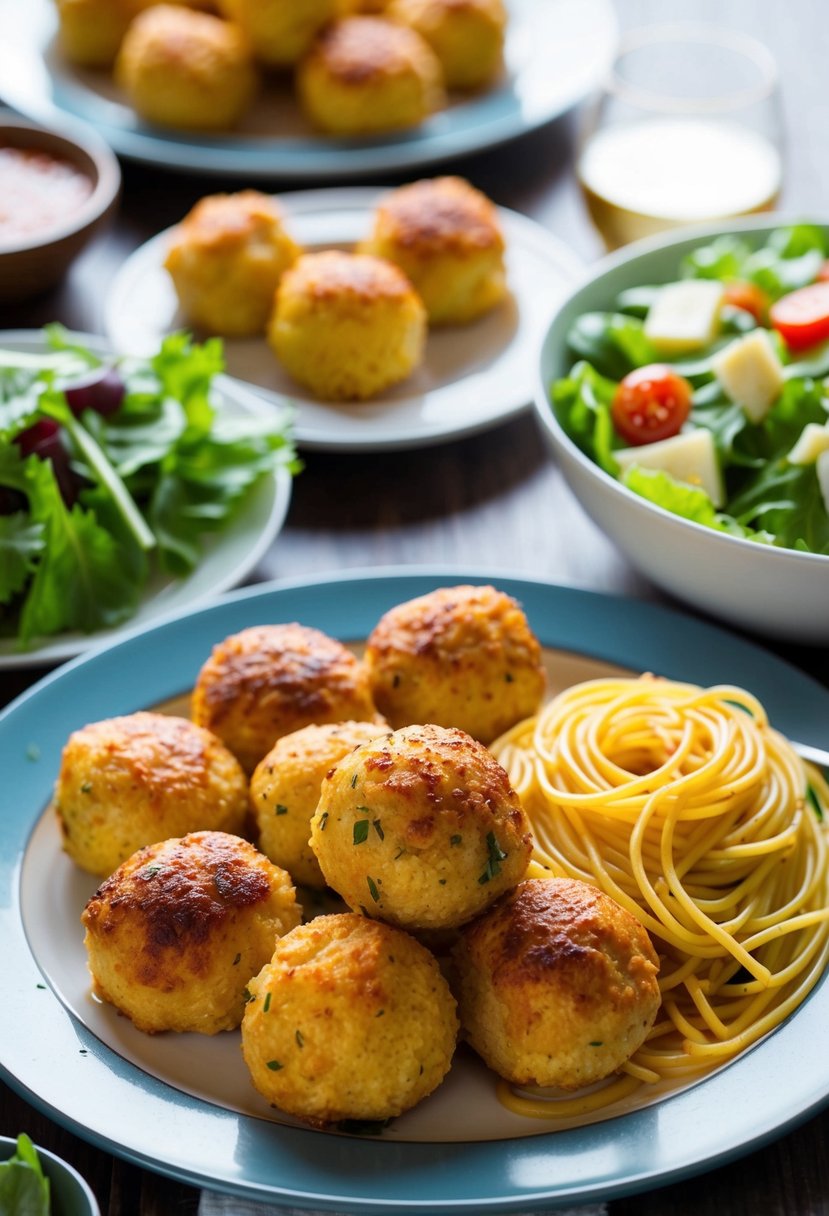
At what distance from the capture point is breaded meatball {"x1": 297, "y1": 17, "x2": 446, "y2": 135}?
514 cm

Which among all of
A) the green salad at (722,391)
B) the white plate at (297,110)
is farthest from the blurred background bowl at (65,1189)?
the white plate at (297,110)

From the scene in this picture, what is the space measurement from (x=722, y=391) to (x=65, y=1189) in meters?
2.50

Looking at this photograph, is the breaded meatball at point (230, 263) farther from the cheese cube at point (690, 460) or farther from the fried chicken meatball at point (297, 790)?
the fried chicken meatball at point (297, 790)

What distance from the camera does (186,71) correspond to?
200 inches

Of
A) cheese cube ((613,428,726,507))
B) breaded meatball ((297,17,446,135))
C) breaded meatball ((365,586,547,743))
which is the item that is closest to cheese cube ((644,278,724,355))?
cheese cube ((613,428,726,507))

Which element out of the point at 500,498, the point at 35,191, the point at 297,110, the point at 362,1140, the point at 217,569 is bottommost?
the point at 500,498

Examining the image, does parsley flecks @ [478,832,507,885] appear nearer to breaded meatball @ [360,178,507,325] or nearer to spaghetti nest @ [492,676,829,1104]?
spaghetti nest @ [492,676,829,1104]

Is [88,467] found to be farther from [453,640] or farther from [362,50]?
[362,50]

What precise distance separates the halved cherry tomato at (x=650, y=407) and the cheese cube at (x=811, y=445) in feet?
1.17

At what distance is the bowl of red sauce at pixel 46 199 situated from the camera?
14.7ft

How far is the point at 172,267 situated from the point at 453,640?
2.00 metres

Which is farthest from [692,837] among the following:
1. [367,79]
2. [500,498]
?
[367,79]

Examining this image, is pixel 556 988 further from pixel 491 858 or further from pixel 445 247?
pixel 445 247

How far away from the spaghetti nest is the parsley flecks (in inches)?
15.1
